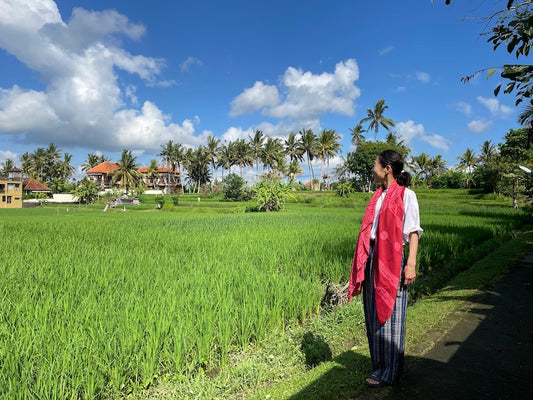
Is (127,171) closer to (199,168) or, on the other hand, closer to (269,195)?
(199,168)

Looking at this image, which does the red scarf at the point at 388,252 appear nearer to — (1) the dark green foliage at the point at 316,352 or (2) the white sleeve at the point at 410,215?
(2) the white sleeve at the point at 410,215

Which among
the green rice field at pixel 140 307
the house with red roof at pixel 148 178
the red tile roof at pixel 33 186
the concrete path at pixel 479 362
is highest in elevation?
the house with red roof at pixel 148 178

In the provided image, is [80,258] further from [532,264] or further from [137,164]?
[137,164]

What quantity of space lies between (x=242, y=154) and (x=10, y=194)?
30.4 m

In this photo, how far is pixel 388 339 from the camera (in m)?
2.04

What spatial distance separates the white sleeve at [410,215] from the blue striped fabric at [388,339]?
27 centimetres

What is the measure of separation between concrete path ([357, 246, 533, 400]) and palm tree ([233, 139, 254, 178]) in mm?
48029

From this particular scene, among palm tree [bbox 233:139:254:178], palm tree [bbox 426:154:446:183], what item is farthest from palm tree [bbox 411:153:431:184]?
palm tree [bbox 233:139:254:178]

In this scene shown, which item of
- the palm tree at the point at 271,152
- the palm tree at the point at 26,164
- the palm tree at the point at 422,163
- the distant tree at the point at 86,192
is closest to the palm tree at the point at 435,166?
the palm tree at the point at 422,163

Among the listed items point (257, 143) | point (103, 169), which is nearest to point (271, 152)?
point (257, 143)

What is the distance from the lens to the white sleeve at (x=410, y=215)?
6.43ft

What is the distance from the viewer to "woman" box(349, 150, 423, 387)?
196 cm

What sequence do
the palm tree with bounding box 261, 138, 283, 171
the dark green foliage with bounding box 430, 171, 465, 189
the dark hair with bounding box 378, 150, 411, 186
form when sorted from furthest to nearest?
the palm tree with bounding box 261, 138, 283, 171, the dark green foliage with bounding box 430, 171, 465, 189, the dark hair with bounding box 378, 150, 411, 186

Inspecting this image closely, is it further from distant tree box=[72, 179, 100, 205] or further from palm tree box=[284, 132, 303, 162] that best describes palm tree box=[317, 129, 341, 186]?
distant tree box=[72, 179, 100, 205]
